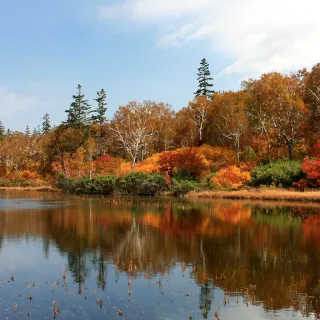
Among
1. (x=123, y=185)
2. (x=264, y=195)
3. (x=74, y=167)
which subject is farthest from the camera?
(x=74, y=167)

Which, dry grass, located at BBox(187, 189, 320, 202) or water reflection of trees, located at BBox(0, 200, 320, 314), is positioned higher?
dry grass, located at BBox(187, 189, 320, 202)

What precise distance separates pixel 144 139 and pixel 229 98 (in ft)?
59.3

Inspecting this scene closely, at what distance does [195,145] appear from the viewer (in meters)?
74.2

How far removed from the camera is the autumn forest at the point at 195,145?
1990 inches

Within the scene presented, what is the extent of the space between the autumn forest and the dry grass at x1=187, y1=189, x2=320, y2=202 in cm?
195

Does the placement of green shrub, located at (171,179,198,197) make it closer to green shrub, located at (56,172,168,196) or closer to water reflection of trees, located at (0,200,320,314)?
green shrub, located at (56,172,168,196)

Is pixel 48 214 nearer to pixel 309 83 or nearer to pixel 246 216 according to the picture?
pixel 246 216

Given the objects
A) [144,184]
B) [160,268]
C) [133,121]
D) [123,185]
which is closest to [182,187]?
[144,184]

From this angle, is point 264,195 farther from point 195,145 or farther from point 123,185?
point 195,145

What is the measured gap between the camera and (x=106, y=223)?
89.1 feet

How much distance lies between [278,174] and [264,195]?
13.4 ft

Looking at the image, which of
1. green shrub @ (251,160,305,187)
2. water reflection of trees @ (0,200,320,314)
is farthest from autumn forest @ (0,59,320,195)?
water reflection of trees @ (0,200,320,314)

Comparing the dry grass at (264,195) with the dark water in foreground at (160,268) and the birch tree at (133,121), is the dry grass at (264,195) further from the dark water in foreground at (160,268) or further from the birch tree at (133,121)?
the birch tree at (133,121)

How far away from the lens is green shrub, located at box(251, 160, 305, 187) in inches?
1783
